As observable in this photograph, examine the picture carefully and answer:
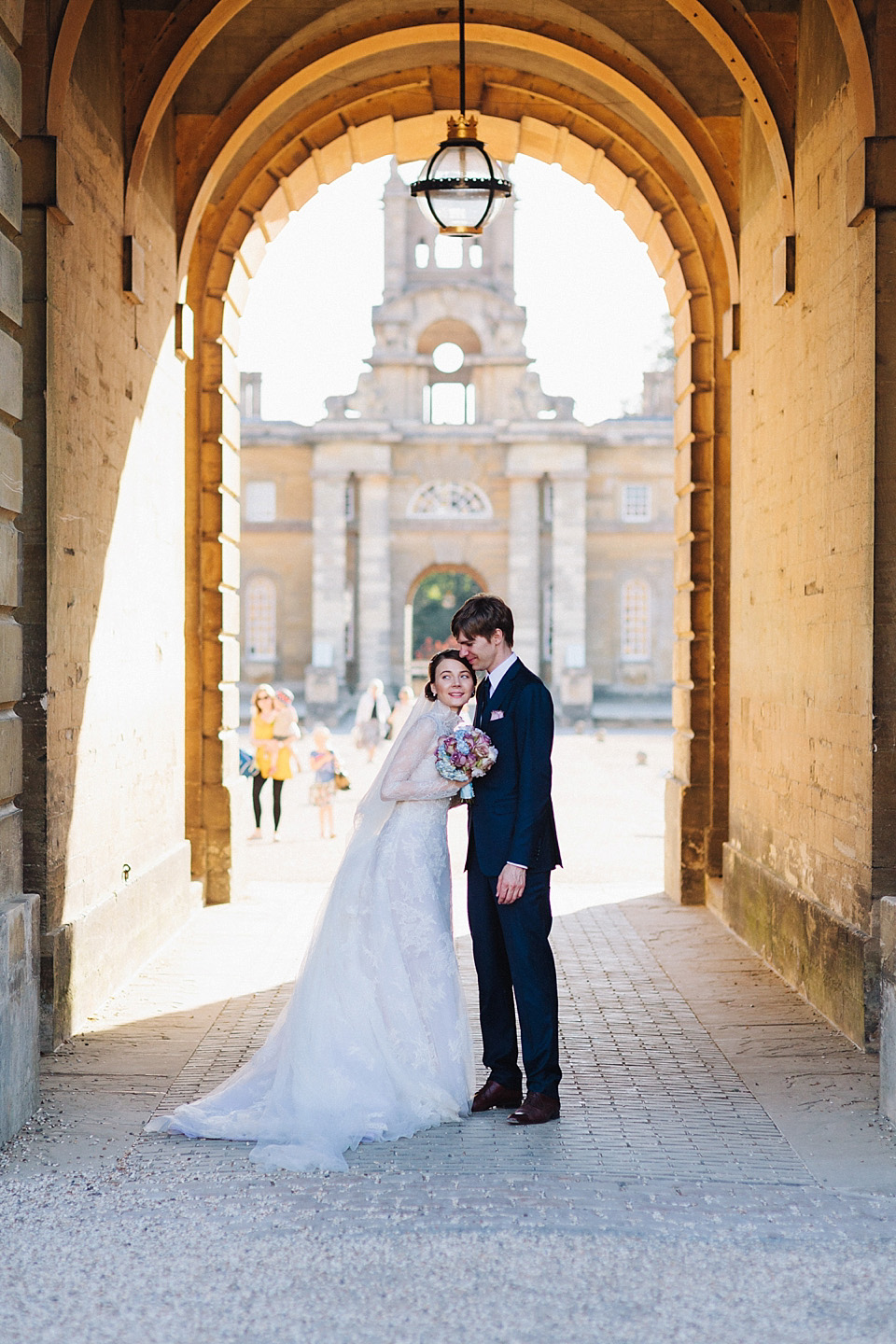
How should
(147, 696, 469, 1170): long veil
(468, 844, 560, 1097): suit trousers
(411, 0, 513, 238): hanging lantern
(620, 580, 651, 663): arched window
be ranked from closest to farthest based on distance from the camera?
1. (147, 696, 469, 1170): long veil
2. (468, 844, 560, 1097): suit trousers
3. (411, 0, 513, 238): hanging lantern
4. (620, 580, 651, 663): arched window

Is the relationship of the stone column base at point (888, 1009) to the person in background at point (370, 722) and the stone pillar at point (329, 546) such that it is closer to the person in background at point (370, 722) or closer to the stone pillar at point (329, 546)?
the person in background at point (370, 722)

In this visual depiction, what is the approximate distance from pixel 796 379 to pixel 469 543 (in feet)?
113

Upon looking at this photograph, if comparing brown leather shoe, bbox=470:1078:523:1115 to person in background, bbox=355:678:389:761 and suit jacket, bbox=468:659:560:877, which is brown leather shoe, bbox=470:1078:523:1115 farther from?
person in background, bbox=355:678:389:761

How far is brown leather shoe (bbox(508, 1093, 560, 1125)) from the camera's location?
5.36 metres

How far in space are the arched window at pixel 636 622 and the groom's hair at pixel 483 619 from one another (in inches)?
1500

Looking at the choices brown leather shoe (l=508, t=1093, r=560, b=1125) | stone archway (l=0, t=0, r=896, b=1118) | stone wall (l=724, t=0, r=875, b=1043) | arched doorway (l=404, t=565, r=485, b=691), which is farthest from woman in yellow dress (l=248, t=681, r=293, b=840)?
arched doorway (l=404, t=565, r=485, b=691)

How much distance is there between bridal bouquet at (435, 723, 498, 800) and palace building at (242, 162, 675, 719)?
35.4 m

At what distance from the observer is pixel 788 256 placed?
26.3 ft

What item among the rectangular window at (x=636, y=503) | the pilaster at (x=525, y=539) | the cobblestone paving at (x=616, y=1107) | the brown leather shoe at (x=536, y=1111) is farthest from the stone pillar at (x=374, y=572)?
the brown leather shoe at (x=536, y=1111)

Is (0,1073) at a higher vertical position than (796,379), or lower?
lower

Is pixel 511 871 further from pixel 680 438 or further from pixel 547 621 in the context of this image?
pixel 547 621

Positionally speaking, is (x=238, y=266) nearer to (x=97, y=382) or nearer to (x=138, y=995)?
(x=97, y=382)

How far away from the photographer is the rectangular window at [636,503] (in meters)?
43.0

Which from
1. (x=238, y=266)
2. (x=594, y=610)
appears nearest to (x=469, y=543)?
(x=594, y=610)
